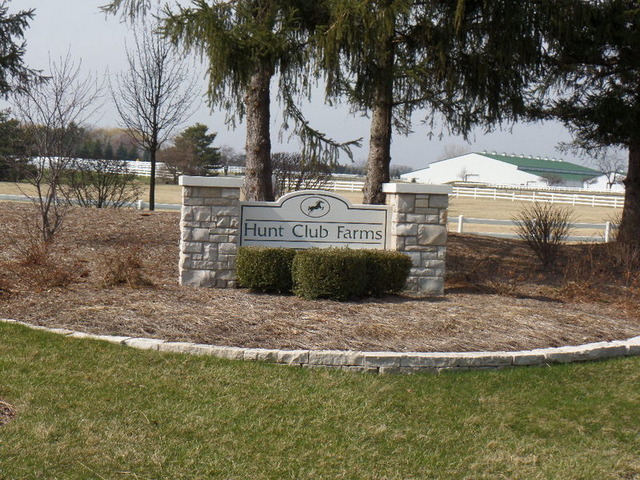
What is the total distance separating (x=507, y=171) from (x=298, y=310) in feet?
290

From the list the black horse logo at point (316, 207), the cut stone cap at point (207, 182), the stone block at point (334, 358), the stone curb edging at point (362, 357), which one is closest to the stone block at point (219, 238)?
the cut stone cap at point (207, 182)

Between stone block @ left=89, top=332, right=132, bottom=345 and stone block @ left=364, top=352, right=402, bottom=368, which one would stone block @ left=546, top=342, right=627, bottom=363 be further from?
stone block @ left=89, top=332, right=132, bottom=345

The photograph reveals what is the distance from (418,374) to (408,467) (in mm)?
1828

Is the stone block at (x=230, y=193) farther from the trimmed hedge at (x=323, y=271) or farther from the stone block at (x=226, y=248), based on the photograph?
the trimmed hedge at (x=323, y=271)

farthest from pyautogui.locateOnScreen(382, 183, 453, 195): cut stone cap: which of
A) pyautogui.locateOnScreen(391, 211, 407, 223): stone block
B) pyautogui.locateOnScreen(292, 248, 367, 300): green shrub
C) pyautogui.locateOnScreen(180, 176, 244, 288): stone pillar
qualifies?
pyautogui.locateOnScreen(180, 176, 244, 288): stone pillar

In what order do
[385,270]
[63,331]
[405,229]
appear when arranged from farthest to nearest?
[405,229]
[385,270]
[63,331]

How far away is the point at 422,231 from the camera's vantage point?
9250 mm

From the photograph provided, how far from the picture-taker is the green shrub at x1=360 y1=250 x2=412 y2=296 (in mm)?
8633

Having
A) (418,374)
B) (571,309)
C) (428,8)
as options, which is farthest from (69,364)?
(428,8)

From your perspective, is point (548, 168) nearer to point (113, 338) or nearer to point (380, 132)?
point (380, 132)

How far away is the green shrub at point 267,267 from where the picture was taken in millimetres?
8531

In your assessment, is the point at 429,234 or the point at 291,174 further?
the point at 291,174

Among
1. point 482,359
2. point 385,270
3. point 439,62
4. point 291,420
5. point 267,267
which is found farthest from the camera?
point 439,62

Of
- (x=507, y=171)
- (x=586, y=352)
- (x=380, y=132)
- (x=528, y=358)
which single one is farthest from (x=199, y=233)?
(x=507, y=171)
